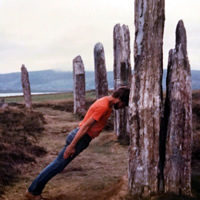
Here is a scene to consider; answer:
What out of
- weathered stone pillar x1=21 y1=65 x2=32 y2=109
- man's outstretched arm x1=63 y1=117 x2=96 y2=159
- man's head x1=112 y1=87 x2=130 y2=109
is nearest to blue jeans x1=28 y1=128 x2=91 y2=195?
man's outstretched arm x1=63 y1=117 x2=96 y2=159

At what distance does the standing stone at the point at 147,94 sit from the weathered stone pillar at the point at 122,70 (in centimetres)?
524

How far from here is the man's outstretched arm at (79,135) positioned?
5.48 m

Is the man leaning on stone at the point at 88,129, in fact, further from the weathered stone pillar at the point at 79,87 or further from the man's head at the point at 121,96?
the weathered stone pillar at the point at 79,87

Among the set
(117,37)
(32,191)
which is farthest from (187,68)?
(117,37)

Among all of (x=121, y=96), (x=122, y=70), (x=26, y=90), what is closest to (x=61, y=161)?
(x=121, y=96)

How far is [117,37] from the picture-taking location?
12.7 meters

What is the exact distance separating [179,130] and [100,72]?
10039mm

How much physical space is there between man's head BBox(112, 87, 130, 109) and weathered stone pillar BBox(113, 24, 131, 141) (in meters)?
5.07

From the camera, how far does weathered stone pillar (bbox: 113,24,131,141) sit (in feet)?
37.5

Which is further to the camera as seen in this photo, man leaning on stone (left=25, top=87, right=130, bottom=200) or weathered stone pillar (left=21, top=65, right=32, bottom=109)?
weathered stone pillar (left=21, top=65, right=32, bottom=109)

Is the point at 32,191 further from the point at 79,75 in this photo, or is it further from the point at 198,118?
the point at 79,75

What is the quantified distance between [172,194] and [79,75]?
14.6 m

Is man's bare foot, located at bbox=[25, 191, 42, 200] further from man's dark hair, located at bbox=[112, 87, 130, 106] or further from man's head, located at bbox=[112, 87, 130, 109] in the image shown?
man's dark hair, located at bbox=[112, 87, 130, 106]

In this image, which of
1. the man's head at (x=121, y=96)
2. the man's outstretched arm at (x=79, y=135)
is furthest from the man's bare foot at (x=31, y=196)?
the man's head at (x=121, y=96)
